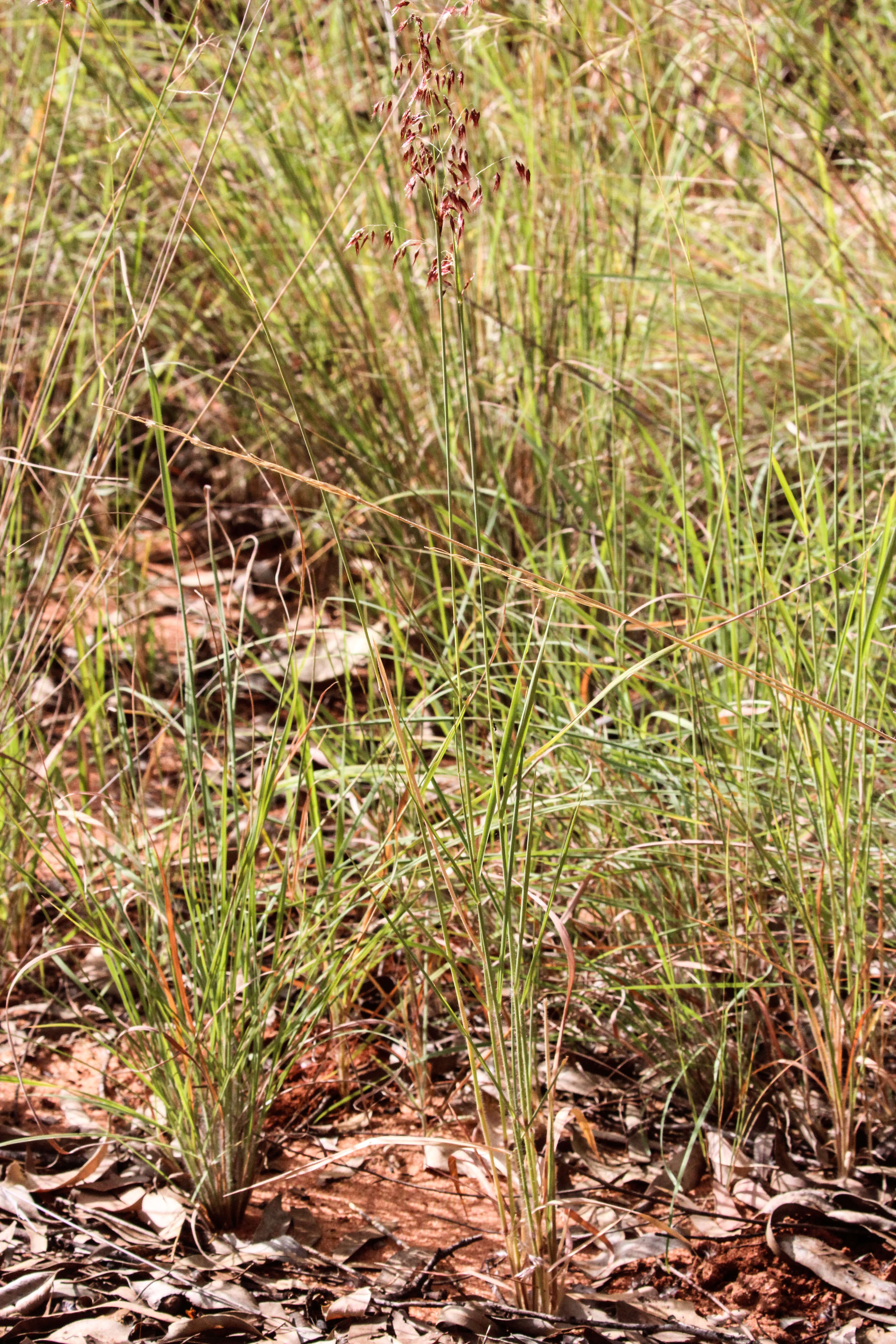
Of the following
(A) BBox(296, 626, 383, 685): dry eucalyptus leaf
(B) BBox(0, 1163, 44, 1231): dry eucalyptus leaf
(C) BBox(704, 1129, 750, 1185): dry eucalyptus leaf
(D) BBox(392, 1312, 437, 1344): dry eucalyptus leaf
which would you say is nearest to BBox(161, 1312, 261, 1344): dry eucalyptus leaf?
(D) BBox(392, 1312, 437, 1344): dry eucalyptus leaf

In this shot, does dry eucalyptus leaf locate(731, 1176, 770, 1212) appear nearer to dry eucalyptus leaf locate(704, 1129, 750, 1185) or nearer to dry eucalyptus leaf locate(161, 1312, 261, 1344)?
dry eucalyptus leaf locate(704, 1129, 750, 1185)

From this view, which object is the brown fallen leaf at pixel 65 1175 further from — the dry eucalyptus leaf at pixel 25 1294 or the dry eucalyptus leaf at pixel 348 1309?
the dry eucalyptus leaf at pixel 348 1309

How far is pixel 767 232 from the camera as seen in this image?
10.5ft

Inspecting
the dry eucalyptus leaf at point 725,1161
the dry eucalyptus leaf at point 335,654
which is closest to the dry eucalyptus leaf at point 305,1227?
the dry eucalyptus leaf at point 725,1161

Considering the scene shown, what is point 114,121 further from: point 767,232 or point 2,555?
point 767,232

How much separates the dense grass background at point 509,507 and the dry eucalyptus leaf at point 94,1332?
1.45ft

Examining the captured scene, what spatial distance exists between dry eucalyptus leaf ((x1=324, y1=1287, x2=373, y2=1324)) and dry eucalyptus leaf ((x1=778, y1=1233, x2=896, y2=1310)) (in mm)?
441

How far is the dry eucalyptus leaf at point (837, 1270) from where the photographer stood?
1207mm

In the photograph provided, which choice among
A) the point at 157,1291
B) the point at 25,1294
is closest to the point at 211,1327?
the point at 157,1291

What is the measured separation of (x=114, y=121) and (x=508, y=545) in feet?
4.03

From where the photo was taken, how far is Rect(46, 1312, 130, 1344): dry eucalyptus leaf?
1.15 meters

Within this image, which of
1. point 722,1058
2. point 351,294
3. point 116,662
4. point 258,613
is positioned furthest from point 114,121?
point 722,1058

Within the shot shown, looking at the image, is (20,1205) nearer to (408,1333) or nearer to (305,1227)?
(305,1227)

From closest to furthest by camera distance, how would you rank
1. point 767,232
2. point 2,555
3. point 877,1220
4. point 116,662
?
point 877,1220
point 116,662
point 2,555
point 767,232
